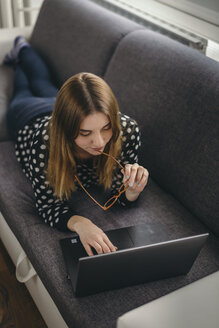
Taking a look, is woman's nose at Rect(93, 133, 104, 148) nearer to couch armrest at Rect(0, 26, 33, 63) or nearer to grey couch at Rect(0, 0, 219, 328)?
grey couch at Rect(0, 0, 219, 328)

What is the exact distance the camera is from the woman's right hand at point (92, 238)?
953 millimetres

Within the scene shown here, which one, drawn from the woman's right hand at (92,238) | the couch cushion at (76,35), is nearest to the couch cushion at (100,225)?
the woman's right hand at (92,238)

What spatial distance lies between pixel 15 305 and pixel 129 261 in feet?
A: 2.31

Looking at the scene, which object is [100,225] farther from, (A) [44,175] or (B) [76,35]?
(B) [76,35]

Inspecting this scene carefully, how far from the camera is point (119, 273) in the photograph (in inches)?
35.0

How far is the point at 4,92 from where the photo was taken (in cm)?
188

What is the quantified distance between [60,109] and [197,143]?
494 millimetres

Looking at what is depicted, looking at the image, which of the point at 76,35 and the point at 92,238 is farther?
the point at 76,35

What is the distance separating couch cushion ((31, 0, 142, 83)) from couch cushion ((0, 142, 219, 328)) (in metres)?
0.62

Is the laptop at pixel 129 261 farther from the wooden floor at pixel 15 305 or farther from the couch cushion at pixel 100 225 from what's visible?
the wooden floor at pixel 15 305

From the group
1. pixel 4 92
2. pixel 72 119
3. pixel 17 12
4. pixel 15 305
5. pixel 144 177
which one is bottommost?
pixel 15 305

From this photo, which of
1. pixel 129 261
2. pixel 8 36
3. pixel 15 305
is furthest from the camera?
pixel 8 36

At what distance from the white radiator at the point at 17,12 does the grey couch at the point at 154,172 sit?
1421 millimetres

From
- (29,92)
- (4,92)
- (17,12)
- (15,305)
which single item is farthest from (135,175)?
(17,12)
